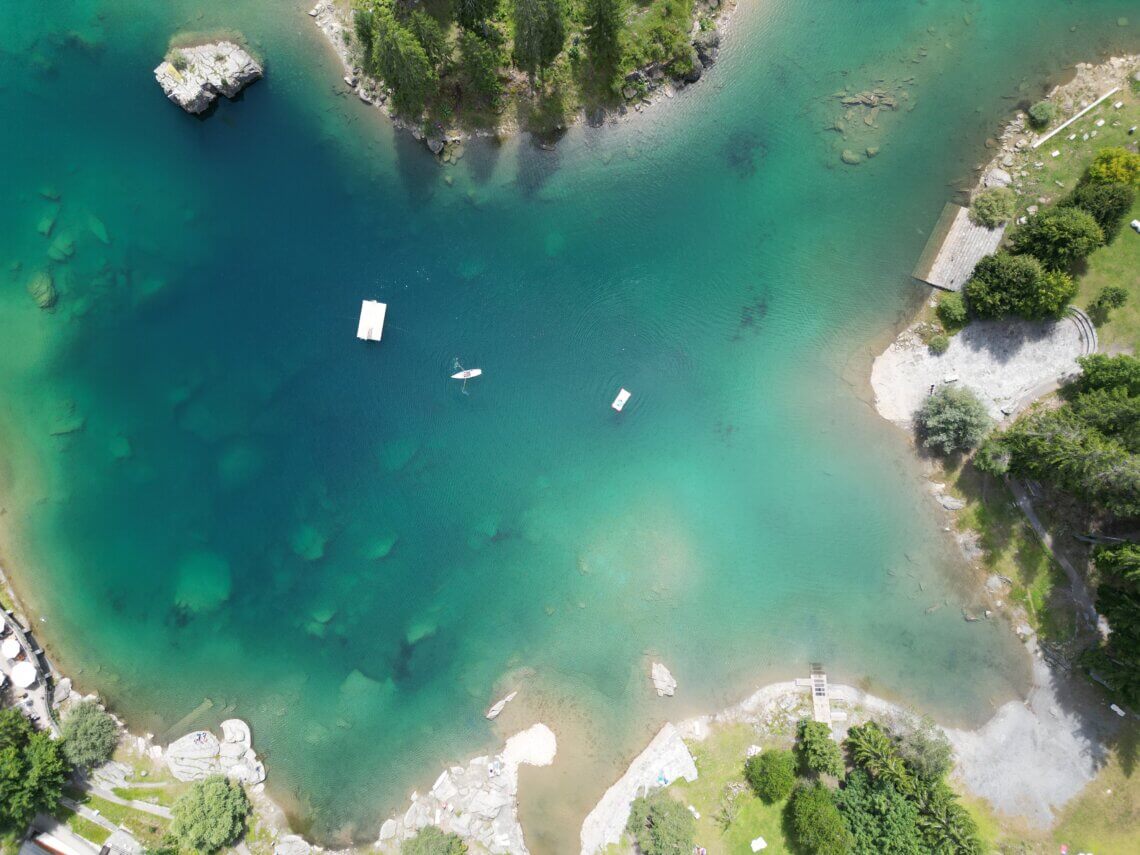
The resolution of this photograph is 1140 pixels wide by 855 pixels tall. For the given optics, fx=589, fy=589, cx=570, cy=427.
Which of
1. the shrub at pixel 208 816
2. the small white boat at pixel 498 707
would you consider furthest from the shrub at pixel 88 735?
the small white boat at pixel 498 707

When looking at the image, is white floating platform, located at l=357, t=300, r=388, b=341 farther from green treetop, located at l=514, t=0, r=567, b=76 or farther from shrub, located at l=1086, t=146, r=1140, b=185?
shrub, located at l=1086, t=146, r=1140, b=185

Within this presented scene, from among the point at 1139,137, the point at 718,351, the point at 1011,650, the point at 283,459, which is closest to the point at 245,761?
the point at 283,459

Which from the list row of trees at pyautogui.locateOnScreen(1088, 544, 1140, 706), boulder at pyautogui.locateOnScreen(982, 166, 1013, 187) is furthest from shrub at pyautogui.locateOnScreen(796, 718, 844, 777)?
boulder at pyautogui.locateOnScreen(982, 166, 1013, 187)

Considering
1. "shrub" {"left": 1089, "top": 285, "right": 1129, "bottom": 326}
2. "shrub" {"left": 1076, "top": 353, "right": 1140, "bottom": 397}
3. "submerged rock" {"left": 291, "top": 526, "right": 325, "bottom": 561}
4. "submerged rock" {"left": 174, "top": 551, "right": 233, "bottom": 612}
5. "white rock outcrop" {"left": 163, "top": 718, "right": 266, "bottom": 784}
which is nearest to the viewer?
"shrub" {"left": 1076, "top": 353, "right": 1140, "bottom": 397}

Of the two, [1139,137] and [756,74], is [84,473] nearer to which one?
[756,74]

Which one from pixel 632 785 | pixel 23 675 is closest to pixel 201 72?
pixel 23 675

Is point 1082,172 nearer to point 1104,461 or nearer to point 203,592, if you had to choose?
point 1104,461
